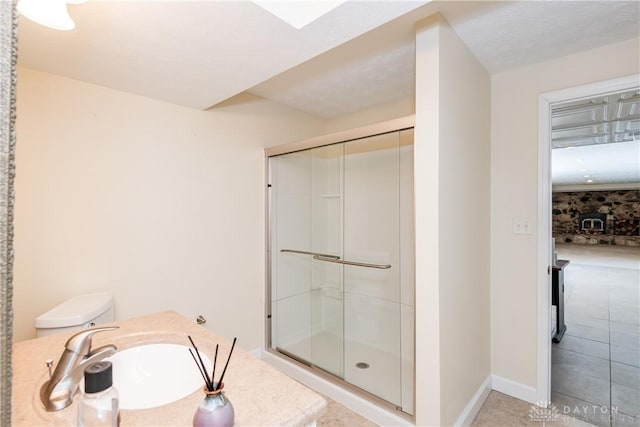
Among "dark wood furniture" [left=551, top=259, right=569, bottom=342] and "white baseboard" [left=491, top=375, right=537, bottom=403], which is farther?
"dark wood furniture" [left=551, top=259, right=569, bottom=342]

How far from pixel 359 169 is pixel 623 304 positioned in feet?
15.5

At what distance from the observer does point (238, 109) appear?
2.55m

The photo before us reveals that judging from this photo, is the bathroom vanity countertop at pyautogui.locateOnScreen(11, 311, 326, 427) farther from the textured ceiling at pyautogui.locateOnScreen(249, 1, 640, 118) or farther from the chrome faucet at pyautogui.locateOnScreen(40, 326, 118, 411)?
the textured ceiling at pyautogui.locateOnScreen(249, 1, 640, 118)

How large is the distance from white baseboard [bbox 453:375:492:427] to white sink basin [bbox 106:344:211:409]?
5.22 ft

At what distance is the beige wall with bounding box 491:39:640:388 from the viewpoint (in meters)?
2.10

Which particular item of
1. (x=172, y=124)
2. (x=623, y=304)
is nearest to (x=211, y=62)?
(x=172, y=124)

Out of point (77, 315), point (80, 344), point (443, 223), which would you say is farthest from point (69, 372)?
point (443, 223)

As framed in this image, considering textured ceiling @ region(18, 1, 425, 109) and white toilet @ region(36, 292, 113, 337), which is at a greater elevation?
textured ceiling @ region(18, 1, 425, 109)

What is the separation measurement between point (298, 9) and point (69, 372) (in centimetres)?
150

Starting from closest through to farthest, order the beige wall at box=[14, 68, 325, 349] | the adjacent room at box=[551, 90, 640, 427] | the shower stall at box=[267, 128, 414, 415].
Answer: the beige wall at box=[14, 68, 325, 349] → the adjacent room at box=[551, 90, 640, 427] → the shower stall at box=[267, 128, 414, 415]

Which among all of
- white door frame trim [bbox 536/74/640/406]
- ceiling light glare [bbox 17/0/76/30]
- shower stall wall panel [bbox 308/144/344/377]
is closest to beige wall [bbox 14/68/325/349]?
shower stall wall panel [bbox 308/144/344/377]

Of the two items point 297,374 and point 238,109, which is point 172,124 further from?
point 297,374

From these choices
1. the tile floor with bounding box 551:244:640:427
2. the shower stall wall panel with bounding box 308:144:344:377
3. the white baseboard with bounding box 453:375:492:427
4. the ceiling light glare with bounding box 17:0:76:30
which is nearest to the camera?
the ceiling light glare with bounding box 17:0:76:30

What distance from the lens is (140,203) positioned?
2.02 meters
